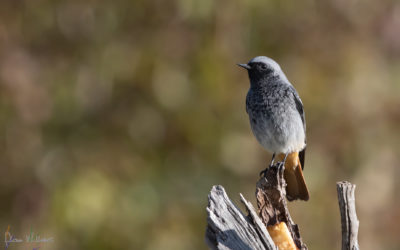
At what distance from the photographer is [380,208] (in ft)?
28.8

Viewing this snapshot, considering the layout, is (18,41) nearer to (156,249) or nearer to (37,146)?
(37,146)

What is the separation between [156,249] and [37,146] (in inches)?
83.2

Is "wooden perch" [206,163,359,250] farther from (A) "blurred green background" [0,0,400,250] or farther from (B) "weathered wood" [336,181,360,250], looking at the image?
(A) "blurred green background" [0,0,400,250]

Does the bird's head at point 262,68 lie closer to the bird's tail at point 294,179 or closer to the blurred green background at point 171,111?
the bird's tail at point 294,179

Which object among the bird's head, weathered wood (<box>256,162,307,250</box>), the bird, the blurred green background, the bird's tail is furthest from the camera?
the blurred green background

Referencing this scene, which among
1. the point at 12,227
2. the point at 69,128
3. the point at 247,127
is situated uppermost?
the point at 69,128

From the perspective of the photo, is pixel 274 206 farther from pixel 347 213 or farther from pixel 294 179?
pixel 294 179

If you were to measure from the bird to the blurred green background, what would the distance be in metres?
2.68

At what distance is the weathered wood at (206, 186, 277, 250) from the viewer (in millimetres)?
3373

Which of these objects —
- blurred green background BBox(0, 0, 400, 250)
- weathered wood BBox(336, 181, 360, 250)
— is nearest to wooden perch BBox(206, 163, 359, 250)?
weathered wood BBox(336, 181, 360, 250)

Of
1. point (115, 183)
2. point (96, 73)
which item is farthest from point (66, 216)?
point (96, 73)

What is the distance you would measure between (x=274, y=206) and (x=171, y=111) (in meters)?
4.40

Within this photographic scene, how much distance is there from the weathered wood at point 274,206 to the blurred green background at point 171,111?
3.73 metres

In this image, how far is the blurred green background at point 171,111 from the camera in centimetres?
800
